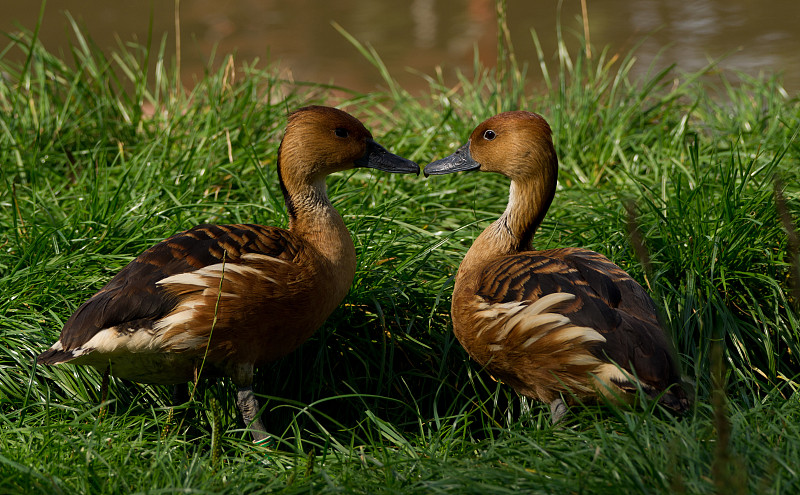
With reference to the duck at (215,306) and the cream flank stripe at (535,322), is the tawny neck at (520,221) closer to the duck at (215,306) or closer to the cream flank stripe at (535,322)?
the cream flank stripe at (535,322)

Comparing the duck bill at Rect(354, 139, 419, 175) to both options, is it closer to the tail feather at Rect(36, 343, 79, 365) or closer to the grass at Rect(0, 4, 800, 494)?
the grass at Rect(0, 4, 800, 494)

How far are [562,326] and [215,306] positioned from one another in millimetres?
1255

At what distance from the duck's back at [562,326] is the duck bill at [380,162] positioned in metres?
0.67

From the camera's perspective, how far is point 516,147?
12.2 feet

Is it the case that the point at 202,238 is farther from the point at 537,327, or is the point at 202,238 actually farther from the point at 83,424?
the point at 537,327

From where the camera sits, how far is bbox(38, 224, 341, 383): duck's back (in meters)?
3.09

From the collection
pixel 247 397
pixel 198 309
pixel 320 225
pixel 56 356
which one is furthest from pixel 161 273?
pixel 320 225

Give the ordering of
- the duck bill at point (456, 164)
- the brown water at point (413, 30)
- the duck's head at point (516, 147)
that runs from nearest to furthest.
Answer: the duck's head at point (516, 147), the duck bill at point (456, 164), the brown water at point (413, 30)

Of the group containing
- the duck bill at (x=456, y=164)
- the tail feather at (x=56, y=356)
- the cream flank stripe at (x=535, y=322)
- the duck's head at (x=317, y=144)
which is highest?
the duck's head at (x=317, y=144)

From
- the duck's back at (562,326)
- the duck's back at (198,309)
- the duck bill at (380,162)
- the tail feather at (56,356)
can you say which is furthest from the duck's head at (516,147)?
the tail feather at (56,356)

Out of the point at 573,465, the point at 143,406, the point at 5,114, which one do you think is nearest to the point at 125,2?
the point at 5,114

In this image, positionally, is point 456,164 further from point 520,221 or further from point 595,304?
point 595,304

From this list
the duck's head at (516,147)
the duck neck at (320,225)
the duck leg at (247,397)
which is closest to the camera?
the duck leg at (247,397)

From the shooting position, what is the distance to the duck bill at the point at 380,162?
387cm
